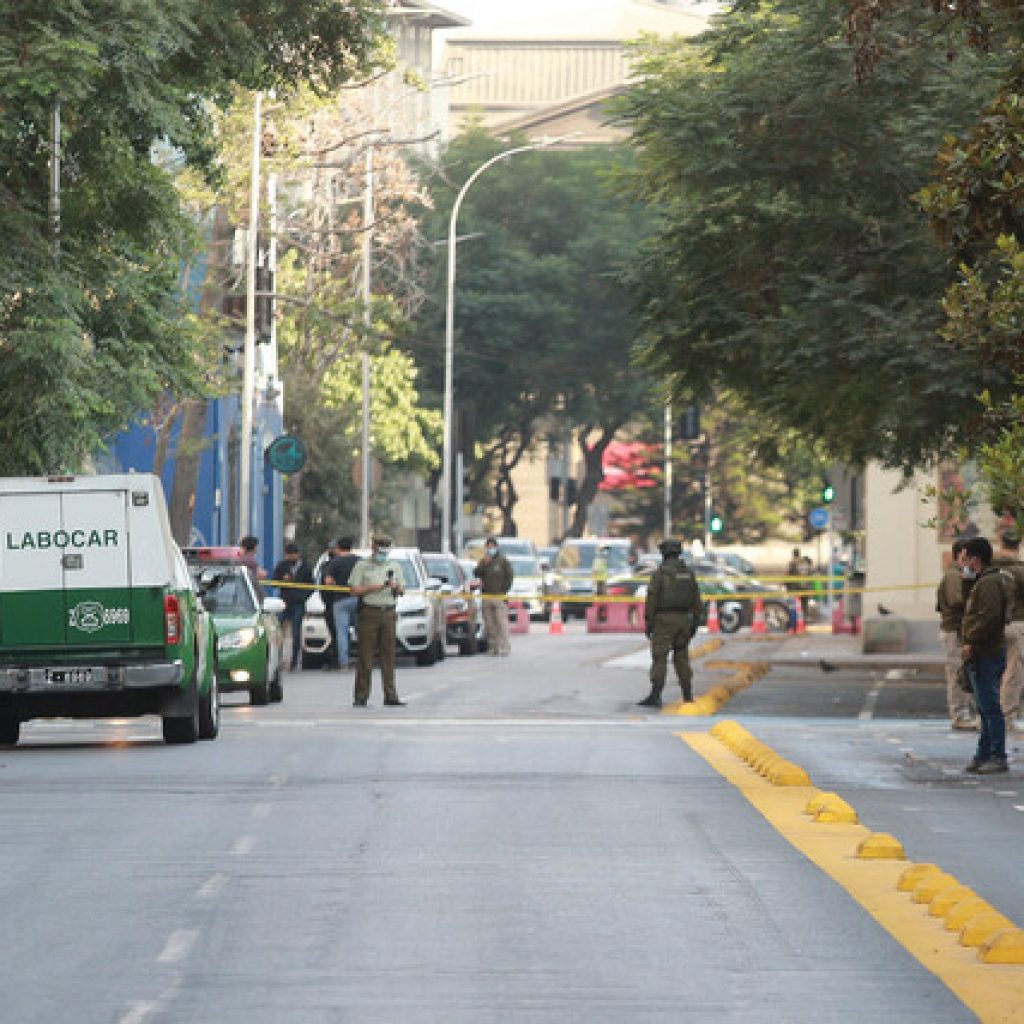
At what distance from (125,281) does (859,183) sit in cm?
808

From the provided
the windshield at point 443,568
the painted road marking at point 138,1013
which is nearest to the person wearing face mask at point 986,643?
the painted road marking at point 138,1013

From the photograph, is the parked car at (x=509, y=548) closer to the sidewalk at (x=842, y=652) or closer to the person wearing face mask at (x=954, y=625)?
the sidewalk at (x=842, y=652)

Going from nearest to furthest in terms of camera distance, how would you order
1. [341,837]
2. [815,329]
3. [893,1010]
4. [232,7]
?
[893,1010] → [341,837] → [232,7] → [815,329]

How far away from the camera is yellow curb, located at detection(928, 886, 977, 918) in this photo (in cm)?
1302

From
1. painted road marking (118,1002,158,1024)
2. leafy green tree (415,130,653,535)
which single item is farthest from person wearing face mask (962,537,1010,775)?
leafy green tree (415,130,653,535)

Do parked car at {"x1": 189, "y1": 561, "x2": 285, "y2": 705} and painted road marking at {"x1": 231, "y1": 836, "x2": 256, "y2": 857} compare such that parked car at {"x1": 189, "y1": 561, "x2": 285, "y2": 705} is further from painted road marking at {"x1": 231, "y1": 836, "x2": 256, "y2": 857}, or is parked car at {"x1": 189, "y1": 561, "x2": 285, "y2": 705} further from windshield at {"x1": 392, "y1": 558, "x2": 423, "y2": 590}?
painted road marking at {"x1": 231, "y1": 836, "x2": 256, "y2": 857}

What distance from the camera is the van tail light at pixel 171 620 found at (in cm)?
2439

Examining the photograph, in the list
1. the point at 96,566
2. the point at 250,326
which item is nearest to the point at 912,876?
the point at 96,566

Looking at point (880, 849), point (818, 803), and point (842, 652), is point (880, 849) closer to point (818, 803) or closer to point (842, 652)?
point (818, 803)

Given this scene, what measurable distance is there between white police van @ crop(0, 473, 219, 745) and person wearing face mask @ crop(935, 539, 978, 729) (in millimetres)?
6529

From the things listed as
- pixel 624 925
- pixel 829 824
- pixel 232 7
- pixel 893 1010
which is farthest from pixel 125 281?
pixel 893 1010

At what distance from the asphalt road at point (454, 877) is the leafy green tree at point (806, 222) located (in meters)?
4.98

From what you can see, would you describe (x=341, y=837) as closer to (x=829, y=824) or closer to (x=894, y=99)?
(x=829, y=824)

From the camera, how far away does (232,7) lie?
2872 centimetres
